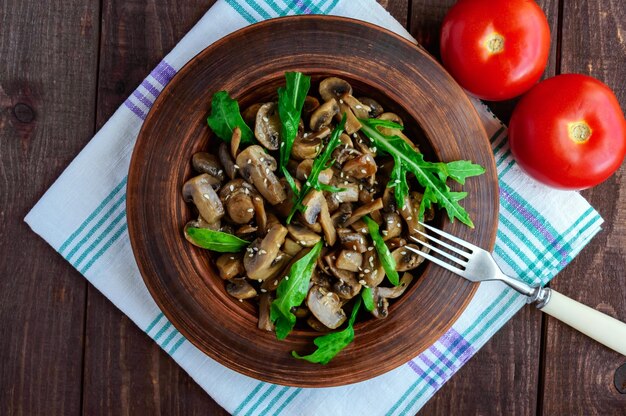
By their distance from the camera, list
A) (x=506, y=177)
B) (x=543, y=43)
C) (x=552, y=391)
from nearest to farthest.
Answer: (x=543, y=43) → (x=506, y=177) → (x=552, y=391)

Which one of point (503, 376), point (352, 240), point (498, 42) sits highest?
point (498, 42)

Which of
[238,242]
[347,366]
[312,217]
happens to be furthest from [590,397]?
[238,242]

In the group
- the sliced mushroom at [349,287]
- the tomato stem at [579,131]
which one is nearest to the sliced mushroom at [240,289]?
the sliced mushroom at [349,287]


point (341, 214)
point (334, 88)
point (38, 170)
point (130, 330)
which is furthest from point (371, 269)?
point (38, 170)

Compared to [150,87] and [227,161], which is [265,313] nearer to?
[227,161]

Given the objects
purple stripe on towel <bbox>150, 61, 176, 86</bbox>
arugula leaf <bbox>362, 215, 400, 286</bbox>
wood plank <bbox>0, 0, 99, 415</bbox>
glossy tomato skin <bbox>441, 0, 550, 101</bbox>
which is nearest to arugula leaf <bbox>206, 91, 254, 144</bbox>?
purple stripe on towel <bbox>150, 61, 176, 86</bbox>

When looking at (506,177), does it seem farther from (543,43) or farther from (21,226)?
(21,226)
